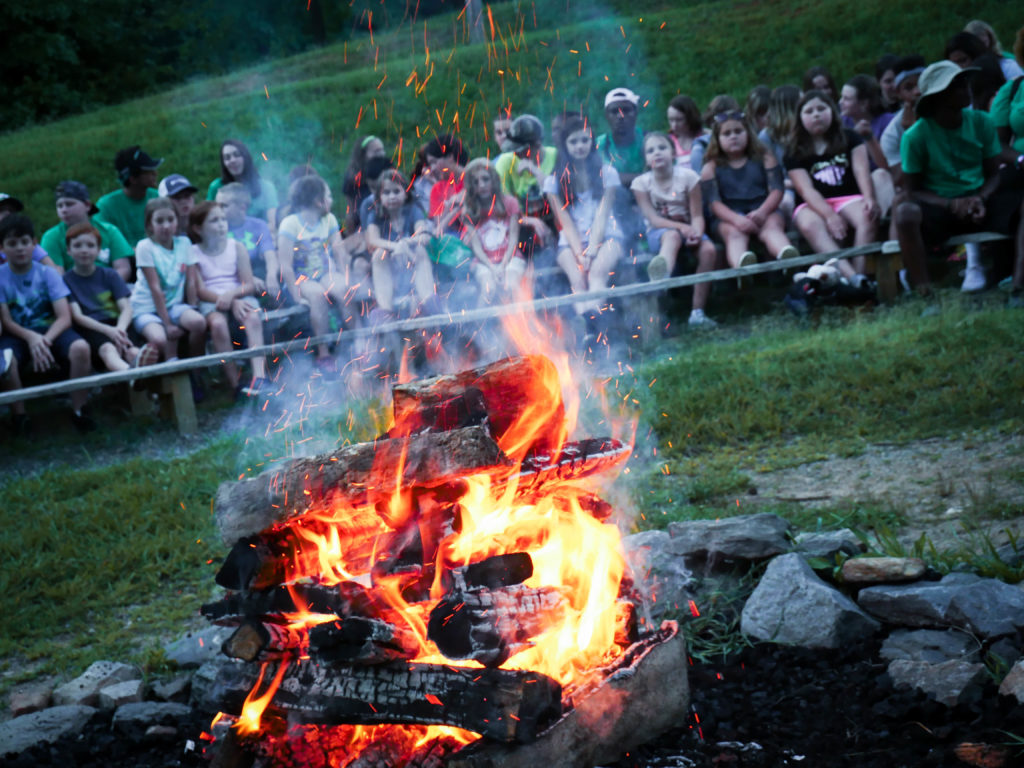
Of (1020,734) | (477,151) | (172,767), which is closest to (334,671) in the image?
(172,767)

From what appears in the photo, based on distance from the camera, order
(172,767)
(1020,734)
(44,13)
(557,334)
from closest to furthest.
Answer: (1020,734) → (172,767) → (557,334) → (44,13)

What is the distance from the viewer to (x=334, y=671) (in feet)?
9.99

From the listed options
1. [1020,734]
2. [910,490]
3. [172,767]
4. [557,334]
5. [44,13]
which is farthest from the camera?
[44,13]

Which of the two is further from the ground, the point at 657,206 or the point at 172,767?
the point at 657,206

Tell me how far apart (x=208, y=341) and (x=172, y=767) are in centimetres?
633

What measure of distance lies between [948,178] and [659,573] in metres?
6.41

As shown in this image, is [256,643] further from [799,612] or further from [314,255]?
[314,255]

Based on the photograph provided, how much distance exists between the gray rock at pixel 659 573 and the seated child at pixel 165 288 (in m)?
5.88

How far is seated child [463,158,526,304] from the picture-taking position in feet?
29.6

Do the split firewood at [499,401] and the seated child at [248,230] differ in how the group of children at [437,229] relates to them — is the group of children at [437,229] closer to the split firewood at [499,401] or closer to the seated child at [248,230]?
the seated child at [248,230]

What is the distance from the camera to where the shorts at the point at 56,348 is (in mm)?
8578

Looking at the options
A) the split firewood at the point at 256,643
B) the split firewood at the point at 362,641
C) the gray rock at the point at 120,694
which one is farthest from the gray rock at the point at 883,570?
the gray rock at the point at 120,694

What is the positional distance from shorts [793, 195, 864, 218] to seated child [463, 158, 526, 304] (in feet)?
9.21

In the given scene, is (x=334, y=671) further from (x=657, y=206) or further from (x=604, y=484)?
(x=657, y=206)
